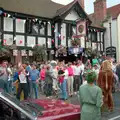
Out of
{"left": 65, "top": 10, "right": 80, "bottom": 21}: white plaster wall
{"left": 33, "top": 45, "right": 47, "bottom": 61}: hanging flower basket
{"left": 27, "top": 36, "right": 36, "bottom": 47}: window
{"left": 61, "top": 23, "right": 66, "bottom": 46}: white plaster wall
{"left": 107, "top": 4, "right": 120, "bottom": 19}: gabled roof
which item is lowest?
{"left": 33, "top": 45, "right": 47, "bottom": 61}: hanging flower basket

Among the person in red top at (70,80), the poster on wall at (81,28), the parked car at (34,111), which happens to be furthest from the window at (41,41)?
the parked car at (34,111)

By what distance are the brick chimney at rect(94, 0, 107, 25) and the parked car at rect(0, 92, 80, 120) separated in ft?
89.3

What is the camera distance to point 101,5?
31359 mm

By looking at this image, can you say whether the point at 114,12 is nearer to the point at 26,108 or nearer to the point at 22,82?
the point at 22,82

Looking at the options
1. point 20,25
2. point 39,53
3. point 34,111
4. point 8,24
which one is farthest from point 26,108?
point 20,25

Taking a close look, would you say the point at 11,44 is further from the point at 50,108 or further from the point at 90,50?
the point at 50,108

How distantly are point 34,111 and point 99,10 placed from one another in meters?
29.0

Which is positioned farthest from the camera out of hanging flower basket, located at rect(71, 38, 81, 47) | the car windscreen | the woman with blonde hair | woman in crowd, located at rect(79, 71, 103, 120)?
hanging flower basket, located at rect(71, 38, 81, 47)

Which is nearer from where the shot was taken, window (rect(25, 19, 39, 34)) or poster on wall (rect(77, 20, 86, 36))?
window (rect(25, 19, 39, 34))

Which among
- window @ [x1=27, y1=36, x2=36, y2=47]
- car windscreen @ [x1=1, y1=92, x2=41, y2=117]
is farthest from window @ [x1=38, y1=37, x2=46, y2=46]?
car windscreen @ [x1=1, y1=92, x2=41, y2=117]

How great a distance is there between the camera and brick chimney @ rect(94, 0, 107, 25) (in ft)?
102

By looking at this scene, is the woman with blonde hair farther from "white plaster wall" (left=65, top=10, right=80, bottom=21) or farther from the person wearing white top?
"white plaster wall" (left=65, top=10, right=80, bottom=21)

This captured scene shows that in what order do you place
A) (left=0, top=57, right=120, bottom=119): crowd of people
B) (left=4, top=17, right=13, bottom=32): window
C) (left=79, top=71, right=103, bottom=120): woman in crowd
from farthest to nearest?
1. (left=4, top=17, right=13, bottom=32): window
2. (left=0, top=57, right=120, bottom=119): crowd of people
3. (left=79, top=71, right=103, bottom=120): woman in crowd

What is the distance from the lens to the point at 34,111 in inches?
174
